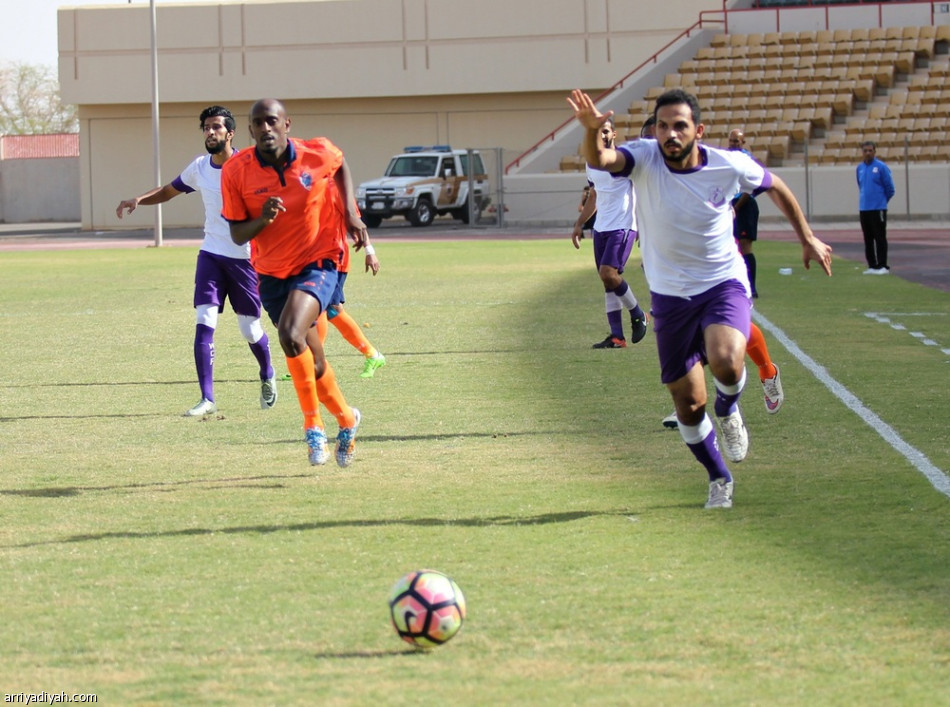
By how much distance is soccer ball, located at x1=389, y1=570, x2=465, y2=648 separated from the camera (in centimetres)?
475

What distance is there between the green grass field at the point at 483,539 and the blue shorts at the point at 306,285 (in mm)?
984

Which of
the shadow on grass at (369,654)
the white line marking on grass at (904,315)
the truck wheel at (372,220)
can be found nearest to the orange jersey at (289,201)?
the shadow on grass at (369,654)

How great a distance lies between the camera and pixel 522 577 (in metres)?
5.71

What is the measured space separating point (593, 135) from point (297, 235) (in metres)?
2.34

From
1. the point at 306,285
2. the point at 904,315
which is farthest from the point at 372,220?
the point at 306,285

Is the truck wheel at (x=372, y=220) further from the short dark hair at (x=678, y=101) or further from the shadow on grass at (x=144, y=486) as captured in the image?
the short dark hair at (x=678, y=101)

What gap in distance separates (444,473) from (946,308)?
1094 cm

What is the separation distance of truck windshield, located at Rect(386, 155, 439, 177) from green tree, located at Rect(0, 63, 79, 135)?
52.3m

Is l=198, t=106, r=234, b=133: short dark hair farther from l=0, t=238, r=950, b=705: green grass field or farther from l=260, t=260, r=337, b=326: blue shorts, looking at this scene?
l=260, t=260, r=337, b=326: blue shorts

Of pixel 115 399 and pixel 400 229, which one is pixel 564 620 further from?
pixel 400 229

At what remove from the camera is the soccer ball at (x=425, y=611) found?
4.75 m

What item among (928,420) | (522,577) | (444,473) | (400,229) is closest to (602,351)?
(928,420)

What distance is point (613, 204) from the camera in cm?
1313

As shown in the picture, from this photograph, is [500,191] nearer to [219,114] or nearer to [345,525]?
[219,114]
